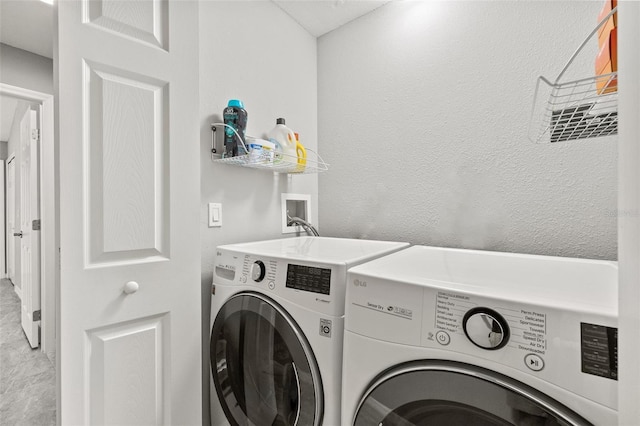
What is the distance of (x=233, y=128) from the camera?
132 centimetres

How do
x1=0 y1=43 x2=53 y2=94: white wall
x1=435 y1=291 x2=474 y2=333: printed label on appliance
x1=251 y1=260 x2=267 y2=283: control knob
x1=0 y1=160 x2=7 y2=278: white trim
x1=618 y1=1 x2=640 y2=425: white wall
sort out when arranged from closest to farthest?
x1=618 y1=1 x2=640 y2=425: white wall, x1=435 y1=291 x2=474 y2=333: printed label on appliance, x1=251 y1=260 x2=267 y2=283: control knob, x1=0 y1=43 x2=53 y2=94: white wall, x1=0 y1=160 x2=7 y2=278: white trim

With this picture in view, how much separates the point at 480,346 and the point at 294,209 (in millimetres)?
1384

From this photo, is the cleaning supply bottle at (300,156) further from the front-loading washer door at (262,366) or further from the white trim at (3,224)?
the white trim at (3,224)

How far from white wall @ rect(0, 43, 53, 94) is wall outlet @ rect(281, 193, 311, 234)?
2276mm

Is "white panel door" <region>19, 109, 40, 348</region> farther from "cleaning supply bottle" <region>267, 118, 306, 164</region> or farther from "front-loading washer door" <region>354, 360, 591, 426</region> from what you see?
"front-loading washer door" <region>354, 360, 591, 426</region>

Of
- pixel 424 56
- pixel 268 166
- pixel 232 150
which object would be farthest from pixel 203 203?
pixel 424 56

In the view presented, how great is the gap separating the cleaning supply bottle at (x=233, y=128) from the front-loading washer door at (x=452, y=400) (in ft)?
3.52

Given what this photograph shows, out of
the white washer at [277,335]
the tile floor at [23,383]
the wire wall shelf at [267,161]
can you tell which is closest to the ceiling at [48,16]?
the wire wall shelf at [267,161]

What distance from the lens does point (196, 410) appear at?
1.15 metres

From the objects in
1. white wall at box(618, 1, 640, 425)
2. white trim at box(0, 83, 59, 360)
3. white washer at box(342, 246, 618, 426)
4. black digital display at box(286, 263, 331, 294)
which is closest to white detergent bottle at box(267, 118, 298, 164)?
black digital display at box(286, 263, 331, 294)

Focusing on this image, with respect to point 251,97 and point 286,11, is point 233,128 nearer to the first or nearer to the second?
point 251,97

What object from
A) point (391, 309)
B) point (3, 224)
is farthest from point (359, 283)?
point (3, 224)

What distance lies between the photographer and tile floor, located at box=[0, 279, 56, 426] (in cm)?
169

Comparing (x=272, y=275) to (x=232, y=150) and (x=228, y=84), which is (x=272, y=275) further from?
(x=228, y=84)
